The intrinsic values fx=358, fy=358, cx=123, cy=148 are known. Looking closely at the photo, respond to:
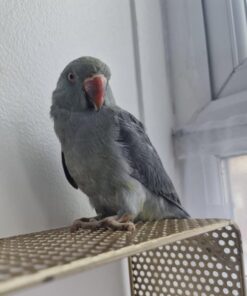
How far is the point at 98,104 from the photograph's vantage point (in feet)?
1.80

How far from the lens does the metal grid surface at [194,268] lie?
59cm

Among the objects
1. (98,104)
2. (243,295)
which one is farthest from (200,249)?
(98,104)

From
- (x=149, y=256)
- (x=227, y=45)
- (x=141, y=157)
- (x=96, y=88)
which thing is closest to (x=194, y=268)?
(x=149, y=256)

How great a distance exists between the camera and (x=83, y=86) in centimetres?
55

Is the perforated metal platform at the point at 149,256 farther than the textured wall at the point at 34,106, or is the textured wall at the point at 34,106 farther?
the textured wall at the point at 34,106

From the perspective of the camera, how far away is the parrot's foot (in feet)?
1.59

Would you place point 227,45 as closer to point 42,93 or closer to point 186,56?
point 186,56

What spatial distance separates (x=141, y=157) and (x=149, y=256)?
21cm

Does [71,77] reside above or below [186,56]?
below

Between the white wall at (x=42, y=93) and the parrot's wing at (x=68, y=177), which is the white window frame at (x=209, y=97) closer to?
the white wall at (x=42, y=93)

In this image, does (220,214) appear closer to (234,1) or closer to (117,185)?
(117,185)

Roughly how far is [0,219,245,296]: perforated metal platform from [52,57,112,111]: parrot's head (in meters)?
0.20

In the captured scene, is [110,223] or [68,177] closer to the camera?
[110,223]

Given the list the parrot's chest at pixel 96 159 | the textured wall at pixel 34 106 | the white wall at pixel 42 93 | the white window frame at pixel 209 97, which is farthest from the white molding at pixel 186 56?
the parrot's chest at pixel 96 159
